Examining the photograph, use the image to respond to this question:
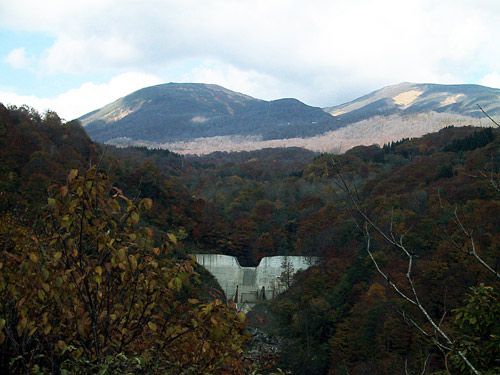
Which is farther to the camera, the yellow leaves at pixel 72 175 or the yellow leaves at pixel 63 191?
the yellow leaves at pixel 72 175

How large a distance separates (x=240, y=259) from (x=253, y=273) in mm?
5691

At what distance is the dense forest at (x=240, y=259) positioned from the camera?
13.6ft

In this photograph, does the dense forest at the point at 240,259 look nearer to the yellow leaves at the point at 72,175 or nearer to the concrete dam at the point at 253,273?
the yellow leaves at the point at 72,175

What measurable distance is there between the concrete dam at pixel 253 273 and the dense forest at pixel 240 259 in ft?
8.92

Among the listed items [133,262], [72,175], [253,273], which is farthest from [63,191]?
[253,273]

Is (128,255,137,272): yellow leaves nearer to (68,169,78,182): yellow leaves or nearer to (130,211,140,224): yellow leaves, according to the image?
(130,211,140,224): yellow leaves

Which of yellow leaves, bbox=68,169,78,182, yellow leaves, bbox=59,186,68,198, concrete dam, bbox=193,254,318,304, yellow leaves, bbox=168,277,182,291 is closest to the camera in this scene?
yellow leaves, bbox=59,186,68,198

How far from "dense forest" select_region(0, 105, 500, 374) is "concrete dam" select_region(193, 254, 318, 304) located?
8.92 feet

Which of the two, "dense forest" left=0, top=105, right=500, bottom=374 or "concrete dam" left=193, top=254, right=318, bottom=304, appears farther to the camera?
"concrete dam" left=193, top=254, right=318, bottom=304

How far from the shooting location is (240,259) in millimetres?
54625

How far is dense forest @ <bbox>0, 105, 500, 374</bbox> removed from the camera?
4.15m

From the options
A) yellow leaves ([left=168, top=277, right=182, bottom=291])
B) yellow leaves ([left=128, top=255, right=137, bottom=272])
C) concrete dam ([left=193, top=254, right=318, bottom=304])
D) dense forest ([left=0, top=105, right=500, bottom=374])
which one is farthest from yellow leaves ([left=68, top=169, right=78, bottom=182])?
concrete dam ([left=193, top=254, right=318, bottom=304])

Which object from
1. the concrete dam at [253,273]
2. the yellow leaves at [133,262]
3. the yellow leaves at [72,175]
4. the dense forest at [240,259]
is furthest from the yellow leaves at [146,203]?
the concrete dam at [253,273]

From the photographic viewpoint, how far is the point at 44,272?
3723mm
